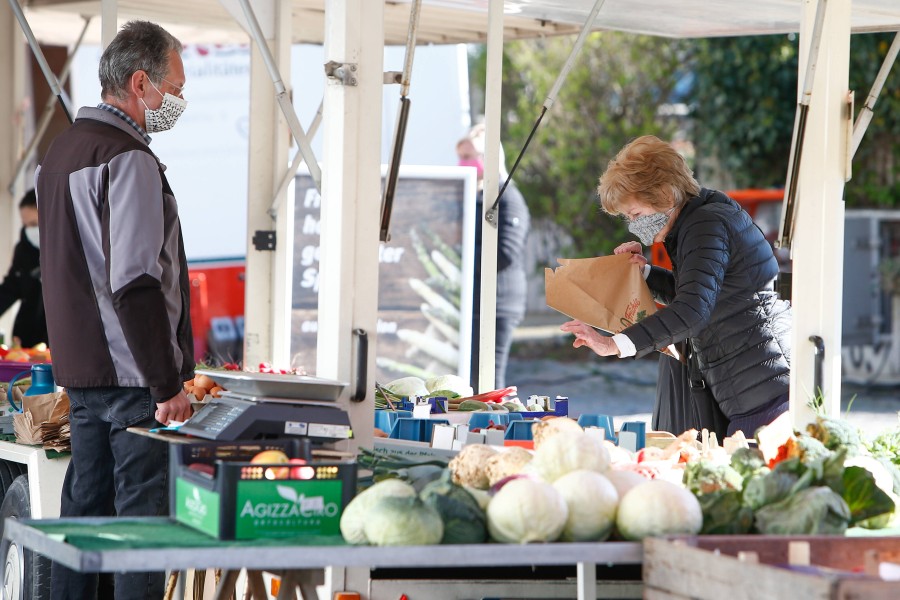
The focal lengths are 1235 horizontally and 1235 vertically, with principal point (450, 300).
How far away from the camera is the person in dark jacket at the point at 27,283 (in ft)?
23.3

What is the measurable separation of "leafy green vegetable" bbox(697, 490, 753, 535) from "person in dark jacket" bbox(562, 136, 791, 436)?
4.39 ft

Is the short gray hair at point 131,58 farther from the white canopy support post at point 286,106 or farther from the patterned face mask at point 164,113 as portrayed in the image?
the white canopy support post at point 286,106

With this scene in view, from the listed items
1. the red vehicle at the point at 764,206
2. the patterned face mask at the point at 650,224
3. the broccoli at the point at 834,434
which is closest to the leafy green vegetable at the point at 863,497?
the broccoli at the point at 834,434

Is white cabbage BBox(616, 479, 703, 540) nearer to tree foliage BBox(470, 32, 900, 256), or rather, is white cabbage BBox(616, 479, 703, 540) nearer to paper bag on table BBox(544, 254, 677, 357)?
paper bag on table BBox(544, 254, 677, 357)

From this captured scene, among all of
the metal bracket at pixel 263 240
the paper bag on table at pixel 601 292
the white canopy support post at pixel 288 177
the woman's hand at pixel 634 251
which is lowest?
the paper bag on table at pixel 601 292

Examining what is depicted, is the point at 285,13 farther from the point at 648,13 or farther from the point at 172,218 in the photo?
the point at 172,218

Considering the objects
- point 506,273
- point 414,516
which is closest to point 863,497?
point 414,516

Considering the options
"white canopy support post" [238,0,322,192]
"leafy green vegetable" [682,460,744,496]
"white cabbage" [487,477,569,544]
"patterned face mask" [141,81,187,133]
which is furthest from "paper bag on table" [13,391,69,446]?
"leafy green vegetable" [682,460,744,496]

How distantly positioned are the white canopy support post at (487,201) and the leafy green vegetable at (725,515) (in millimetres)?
2729

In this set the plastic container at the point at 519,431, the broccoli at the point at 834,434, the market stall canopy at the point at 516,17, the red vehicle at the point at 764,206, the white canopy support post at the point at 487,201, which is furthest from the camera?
the red vehicle at the point at 764,206

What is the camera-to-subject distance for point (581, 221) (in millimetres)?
16641

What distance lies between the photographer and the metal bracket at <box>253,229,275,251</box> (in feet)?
21.0

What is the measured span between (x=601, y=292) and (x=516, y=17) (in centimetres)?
348

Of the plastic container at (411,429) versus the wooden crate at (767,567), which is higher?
the plastic container at (411,429)
